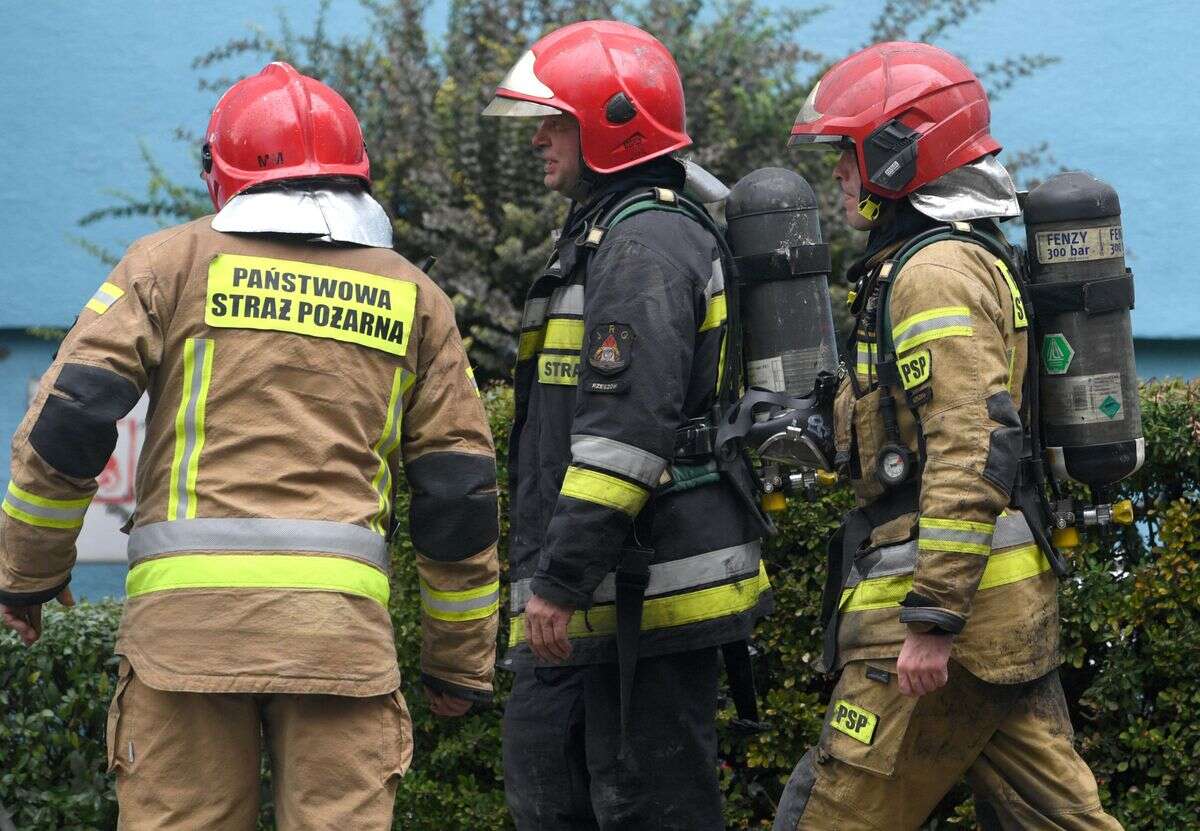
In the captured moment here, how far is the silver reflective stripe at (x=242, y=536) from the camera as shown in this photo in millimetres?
3199

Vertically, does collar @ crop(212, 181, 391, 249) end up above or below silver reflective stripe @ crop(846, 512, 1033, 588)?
above

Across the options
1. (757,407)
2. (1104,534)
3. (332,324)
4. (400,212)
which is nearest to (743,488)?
(757,407)

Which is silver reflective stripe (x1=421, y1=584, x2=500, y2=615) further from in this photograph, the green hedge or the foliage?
the foliage

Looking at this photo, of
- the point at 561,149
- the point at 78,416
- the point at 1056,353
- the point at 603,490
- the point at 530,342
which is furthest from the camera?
the point at 561,149

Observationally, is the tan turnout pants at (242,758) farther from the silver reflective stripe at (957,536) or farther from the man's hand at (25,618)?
the silver reflective stripe at (957,536)

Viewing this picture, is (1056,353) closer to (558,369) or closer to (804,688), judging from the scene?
(558,369)

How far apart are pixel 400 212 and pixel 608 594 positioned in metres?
3.85

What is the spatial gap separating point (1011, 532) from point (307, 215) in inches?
65.5

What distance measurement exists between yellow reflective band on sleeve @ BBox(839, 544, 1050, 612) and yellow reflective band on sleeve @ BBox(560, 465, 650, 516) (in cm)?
54

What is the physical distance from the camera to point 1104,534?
14.4 feet

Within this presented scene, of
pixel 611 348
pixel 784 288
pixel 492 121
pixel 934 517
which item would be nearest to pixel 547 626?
pixel 611 348

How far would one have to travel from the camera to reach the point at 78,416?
10.4 ft

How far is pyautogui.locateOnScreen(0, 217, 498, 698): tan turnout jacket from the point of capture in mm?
3170

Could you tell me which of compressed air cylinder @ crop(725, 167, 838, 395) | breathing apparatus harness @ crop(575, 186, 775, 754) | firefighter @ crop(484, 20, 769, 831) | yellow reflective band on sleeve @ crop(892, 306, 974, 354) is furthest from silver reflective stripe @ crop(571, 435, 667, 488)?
yellow reflective band on sleeve @ crop(892, 306, 974, 354)
